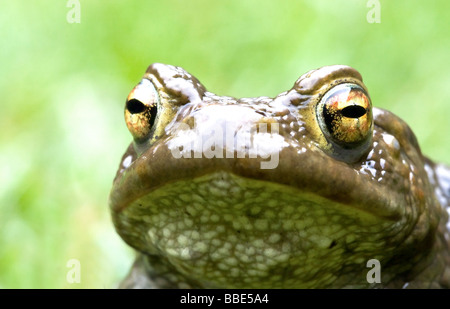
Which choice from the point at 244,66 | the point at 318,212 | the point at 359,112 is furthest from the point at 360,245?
the point at 244,66

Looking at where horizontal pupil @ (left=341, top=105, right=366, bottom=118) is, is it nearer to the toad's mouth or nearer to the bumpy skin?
the bumpy skin

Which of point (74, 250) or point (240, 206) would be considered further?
point (74, 250)

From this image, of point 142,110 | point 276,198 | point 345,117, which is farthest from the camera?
point 142,110

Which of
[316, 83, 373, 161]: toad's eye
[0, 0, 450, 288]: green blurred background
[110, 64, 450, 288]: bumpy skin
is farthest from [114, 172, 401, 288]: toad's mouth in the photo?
[0, 0, 450, 288]: green blurred background

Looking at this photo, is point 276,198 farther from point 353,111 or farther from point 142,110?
point 142,110

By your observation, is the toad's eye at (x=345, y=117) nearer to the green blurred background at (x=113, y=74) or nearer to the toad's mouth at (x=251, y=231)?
the toad's mouth at (x=251, y=231)

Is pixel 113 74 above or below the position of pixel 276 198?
above

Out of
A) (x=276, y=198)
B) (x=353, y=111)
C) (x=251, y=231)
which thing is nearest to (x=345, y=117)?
(x=353, y=111)
